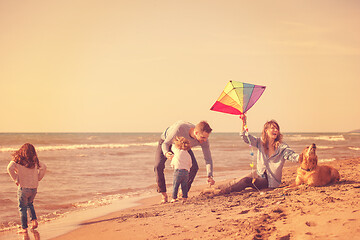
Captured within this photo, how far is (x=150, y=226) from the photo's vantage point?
463 centimetres

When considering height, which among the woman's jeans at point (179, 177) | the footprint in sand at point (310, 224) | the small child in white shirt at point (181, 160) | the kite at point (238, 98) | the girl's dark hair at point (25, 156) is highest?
the kite at point (238, 98)

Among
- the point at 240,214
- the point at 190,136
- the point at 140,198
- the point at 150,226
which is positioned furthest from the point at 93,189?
the point at 240,214

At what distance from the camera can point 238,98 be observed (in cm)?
648

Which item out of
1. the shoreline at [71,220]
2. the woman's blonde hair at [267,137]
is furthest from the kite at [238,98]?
the shoreline at [71,220]

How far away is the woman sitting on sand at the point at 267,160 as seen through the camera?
6.18 metres

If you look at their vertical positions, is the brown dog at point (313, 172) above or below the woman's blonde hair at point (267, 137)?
below

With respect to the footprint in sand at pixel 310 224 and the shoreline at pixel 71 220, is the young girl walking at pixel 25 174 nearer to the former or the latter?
the shoreline at pixel 71 220

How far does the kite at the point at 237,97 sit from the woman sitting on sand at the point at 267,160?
210mm

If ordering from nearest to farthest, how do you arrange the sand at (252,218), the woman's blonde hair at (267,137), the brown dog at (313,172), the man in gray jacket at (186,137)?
1. the sand at (252,218)
2. the brown dog at (313,172)
3. the man in gray jacket at (186,137)
4. the woman's blonde hair at (267,137)

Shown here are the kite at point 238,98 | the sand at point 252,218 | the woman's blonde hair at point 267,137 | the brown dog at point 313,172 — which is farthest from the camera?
the kite at point 238,98

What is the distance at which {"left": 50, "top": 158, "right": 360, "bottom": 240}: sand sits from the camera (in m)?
3.64

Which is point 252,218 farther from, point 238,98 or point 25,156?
point 25,156

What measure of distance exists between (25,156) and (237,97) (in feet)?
12.1

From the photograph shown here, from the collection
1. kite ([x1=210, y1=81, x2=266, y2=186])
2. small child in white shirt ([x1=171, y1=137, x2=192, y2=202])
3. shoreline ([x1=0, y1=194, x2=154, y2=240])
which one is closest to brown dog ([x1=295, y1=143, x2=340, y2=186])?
kite ([x1=210, y1=81, x2=266, y2=186])
